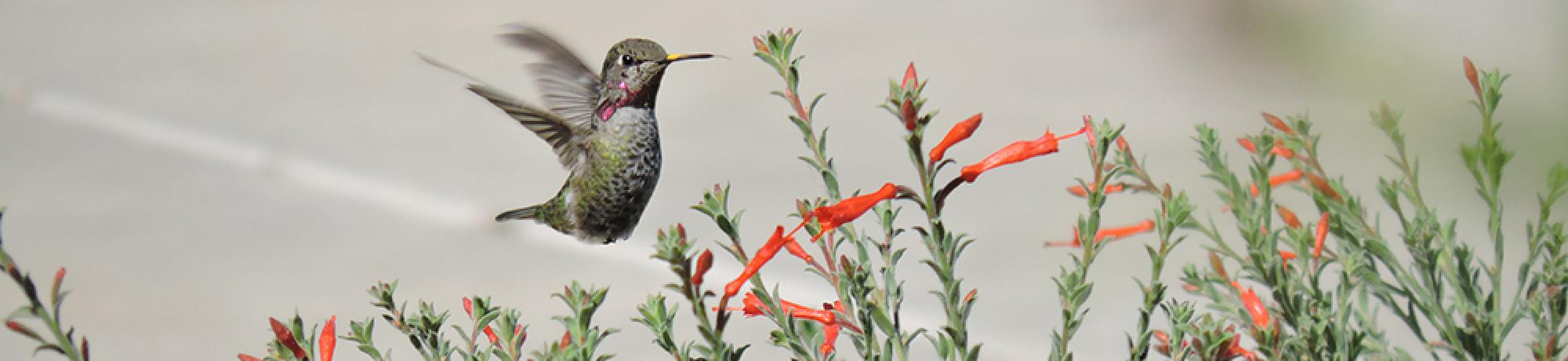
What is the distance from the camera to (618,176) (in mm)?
1247

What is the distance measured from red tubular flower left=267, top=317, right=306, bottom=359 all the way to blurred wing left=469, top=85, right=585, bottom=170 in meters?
0.31

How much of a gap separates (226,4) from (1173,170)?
5.85m

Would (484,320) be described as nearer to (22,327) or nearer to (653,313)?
(653,313)

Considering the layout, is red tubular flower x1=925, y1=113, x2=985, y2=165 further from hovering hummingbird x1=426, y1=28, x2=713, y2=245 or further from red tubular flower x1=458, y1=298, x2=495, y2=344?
red tubular flower x1=458, y1=298, x2=495, y2=344

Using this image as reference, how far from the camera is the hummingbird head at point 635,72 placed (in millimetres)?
1163

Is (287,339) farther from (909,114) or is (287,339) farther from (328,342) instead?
(909,114)

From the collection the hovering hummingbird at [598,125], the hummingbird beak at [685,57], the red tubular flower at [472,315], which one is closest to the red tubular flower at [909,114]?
the hummingbird beak at [685,57]

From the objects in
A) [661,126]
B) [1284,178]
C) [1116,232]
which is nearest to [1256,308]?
[1116,232]

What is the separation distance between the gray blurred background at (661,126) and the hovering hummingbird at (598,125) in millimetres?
1217

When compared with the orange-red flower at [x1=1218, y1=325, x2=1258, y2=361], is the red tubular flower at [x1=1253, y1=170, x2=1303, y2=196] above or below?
above

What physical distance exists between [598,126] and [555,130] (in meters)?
0.12

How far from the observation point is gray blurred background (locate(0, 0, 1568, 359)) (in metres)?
3.97

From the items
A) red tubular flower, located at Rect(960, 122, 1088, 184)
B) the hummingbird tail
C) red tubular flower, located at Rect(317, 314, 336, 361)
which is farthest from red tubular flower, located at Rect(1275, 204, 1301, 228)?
red tubular flower, located at Rect(317, 314, 336, 361)

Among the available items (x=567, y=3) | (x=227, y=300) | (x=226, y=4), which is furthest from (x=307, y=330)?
(x=226, y=4)
